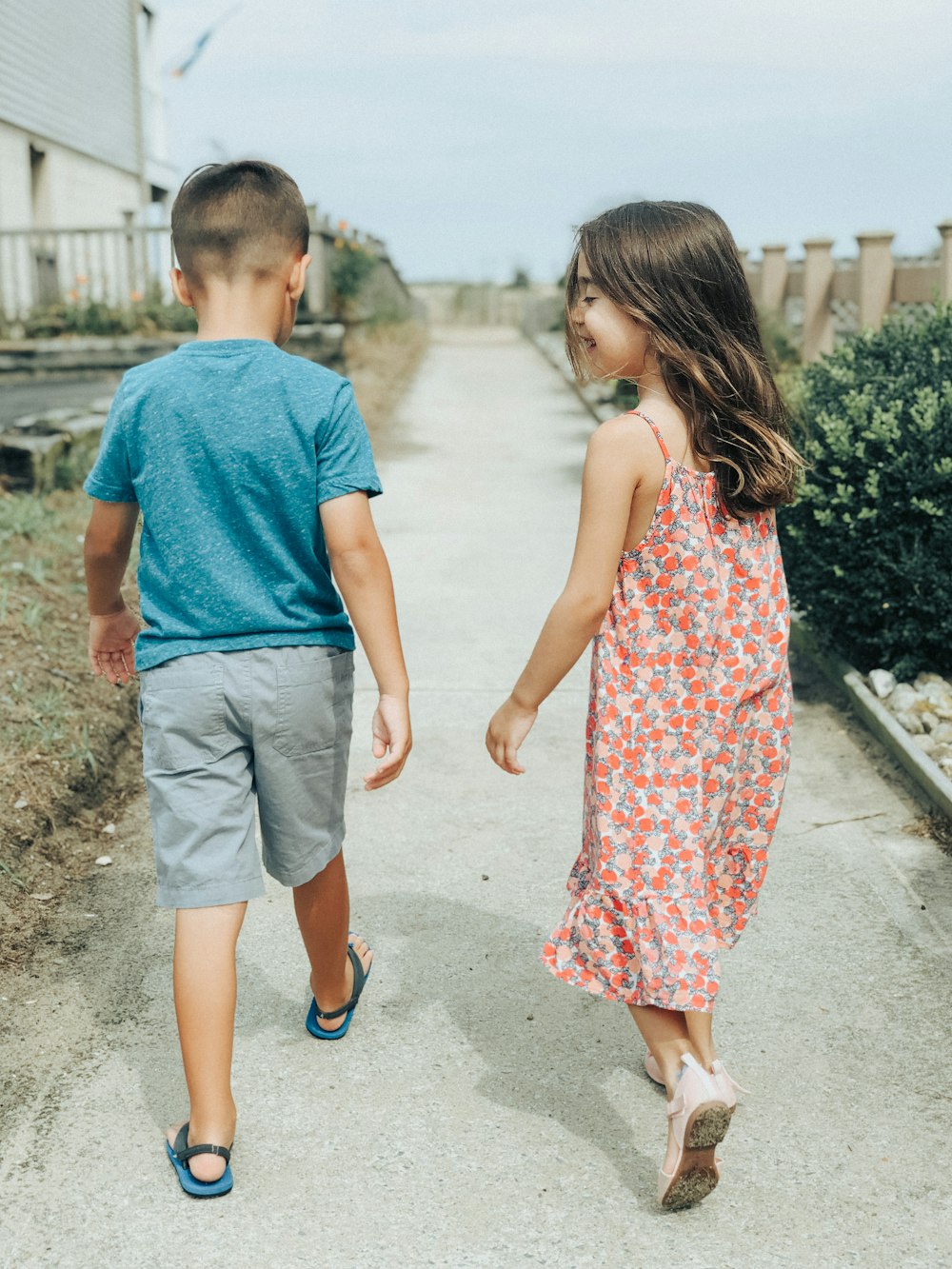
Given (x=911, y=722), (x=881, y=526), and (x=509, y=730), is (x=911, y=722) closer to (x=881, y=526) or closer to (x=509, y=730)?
(x=881, y=526)

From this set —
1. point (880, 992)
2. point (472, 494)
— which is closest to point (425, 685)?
point (880, 992)

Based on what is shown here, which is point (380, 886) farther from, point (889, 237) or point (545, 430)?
point (545, 430)

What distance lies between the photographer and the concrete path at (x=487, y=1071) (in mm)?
2305

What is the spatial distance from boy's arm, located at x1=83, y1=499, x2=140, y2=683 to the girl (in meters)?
0.80

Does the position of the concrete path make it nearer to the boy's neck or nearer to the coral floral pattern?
the coral floral pattern

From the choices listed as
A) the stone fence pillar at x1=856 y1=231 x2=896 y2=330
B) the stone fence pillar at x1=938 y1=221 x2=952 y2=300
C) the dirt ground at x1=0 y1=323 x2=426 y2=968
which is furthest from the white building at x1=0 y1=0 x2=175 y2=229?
the dirt ground at x1=0 y1=323 x2=426 y2=968

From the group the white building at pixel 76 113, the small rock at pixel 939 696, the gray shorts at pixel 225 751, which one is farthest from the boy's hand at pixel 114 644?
the white building at pixel 76 113

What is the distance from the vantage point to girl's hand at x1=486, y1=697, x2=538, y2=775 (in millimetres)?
2365

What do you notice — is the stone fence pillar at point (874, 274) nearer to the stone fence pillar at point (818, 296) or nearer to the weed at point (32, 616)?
the stone fence pillar at point (818, 296)

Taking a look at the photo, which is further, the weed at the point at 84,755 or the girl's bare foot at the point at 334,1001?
the weed at the point at 84,755

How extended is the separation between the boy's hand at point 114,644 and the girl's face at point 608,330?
3.45 ft

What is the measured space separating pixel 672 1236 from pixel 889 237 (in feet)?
29.4

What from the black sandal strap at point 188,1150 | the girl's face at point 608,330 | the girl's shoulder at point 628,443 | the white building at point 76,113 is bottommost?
the black sandal strap at point 188,1150

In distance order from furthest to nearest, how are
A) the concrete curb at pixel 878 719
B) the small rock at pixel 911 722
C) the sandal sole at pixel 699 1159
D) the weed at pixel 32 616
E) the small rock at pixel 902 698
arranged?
1. the weed at pixel 32 616
2. the small rock at pixel 902 698
3. the small rock at pixel 911 722
4. the concrete curb at pixel 878 719
5. the sandal sole at pixel 699 1159
